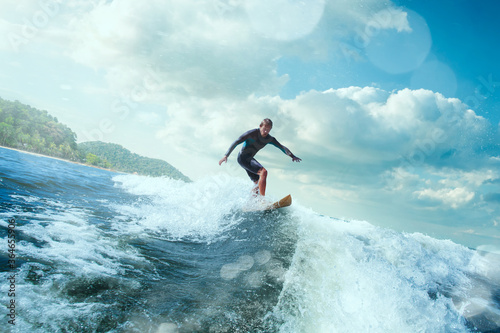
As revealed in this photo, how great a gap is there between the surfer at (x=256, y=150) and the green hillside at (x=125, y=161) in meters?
131

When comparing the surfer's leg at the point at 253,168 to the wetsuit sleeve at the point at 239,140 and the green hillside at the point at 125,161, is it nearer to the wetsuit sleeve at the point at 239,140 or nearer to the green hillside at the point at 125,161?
the wetsuit sleeve at the point at 239,140

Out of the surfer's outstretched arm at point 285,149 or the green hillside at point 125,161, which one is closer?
the surfer's outstretched arm at point 285,149

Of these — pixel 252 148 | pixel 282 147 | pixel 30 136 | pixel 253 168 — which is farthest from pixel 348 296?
pixel 30 136

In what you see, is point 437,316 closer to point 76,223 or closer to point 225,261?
point 225,261

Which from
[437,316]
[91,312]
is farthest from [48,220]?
[437,316]

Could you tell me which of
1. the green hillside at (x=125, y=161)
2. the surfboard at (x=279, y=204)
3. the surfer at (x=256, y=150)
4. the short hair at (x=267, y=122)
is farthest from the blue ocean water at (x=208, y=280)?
the green hillside at (x=125, y=161)

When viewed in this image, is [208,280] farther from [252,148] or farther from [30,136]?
[30,136]

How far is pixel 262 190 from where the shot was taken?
8.00 meters

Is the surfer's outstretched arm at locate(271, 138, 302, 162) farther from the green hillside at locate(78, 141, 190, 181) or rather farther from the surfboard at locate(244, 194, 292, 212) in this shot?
the green hillside at locate(78, 141, 190, 181)

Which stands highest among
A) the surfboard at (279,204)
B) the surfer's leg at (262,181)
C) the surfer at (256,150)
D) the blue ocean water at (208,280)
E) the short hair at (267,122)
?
the short hair at (267,122)

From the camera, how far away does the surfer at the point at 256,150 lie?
798 cm

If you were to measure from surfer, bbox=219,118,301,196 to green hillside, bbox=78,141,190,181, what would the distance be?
131 metres

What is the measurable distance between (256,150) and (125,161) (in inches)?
6337

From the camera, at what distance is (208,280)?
4.03m
